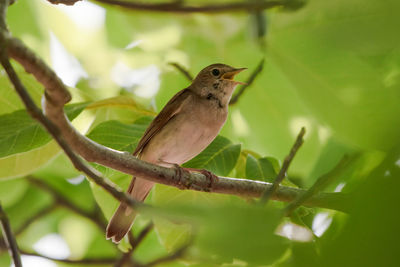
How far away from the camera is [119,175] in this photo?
10.9 feet

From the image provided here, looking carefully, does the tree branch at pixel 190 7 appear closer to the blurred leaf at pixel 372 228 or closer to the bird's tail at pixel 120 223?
the blurred leaf at pixel 372 228

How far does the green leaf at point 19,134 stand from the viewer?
242cm

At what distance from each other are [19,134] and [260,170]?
127cm

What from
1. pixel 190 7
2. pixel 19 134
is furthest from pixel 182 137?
pixel 190 7

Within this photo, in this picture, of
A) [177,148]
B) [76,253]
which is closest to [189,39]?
[177,148]

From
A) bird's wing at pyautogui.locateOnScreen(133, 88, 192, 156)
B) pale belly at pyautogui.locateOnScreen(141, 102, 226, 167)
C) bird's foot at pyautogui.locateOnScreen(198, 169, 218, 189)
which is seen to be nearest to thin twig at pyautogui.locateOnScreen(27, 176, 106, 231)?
pale belly at pyautogui.locateOnScreen(141, 102, 226, 167)

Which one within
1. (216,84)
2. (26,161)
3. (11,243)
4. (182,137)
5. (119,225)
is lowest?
(11,243)

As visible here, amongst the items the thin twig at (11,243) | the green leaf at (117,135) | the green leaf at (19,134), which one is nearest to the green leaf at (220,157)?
the green leaf at (117,135)

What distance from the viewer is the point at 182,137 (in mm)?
4039

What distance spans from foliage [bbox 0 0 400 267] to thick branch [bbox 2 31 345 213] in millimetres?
107

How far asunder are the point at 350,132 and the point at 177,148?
10.5 feet

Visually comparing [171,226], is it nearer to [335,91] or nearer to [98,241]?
[335,91]

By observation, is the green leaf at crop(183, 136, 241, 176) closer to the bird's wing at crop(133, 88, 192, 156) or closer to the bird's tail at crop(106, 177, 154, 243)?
the bird's tail at crop(106, 177, 154, 243)

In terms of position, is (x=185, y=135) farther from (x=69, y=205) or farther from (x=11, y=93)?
(x=69, y=205)
